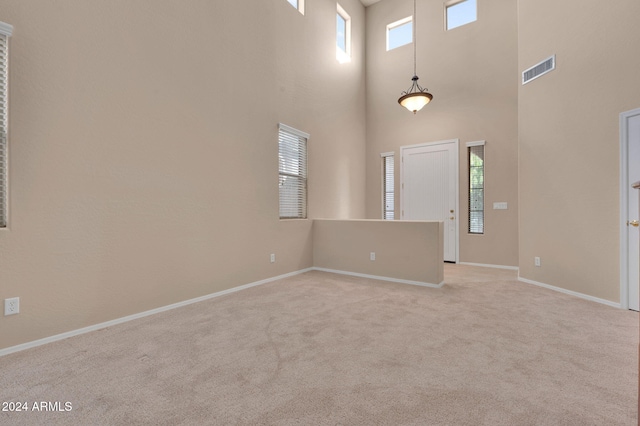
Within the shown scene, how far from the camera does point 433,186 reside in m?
6.12

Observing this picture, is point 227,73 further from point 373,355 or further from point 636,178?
point 636,178

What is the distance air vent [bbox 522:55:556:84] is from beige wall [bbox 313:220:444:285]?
94.4 inches

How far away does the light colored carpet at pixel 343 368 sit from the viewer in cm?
152

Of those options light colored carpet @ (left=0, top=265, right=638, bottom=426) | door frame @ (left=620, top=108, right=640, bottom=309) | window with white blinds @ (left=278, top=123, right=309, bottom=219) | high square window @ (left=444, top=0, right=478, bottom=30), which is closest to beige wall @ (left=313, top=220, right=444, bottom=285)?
window with white blinds @ (left=278, top=123, right=309, bottom=219)

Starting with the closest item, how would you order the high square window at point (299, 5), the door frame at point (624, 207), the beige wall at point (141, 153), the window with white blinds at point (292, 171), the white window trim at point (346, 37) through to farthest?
the beige wall at point (141, 153), the door frame at point (624, 207), the window with white blinds at point (292, 171), the high square window at point (299, 5), the white window trim at point (346, 37)

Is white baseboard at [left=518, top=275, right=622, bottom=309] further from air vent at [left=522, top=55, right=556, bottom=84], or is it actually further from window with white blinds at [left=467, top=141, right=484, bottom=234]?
air vent at [left=522, top=55, right=556, bottom=84]

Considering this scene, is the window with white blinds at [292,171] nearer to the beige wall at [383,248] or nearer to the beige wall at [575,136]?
the beige wall at [383,248]

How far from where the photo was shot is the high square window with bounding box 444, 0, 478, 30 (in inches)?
229

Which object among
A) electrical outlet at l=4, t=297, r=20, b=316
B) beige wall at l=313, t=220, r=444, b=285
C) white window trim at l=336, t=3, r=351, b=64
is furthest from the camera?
white window trim at l=336, t=3, r=351, b=64

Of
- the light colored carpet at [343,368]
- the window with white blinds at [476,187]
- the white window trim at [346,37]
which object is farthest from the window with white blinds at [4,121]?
the window with white blinds at [476,187]

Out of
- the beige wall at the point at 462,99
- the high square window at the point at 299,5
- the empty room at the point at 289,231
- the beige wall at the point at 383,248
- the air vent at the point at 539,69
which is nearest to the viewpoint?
the empty room at the point at 289,231

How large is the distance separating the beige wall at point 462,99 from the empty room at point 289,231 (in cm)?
5

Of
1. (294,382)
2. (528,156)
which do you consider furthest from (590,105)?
(294,382)

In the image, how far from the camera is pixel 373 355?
212 cm
